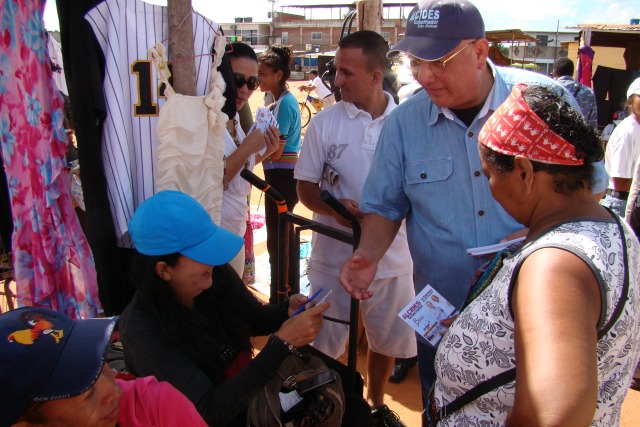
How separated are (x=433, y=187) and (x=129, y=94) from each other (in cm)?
145

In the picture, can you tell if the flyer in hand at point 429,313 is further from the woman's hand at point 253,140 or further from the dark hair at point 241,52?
the dark hair at point 241,52

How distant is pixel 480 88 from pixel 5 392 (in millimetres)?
1954

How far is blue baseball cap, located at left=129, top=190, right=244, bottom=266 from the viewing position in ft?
6.41

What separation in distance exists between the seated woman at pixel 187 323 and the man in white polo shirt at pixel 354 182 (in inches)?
38.0

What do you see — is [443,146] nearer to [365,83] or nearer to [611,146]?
[365,83]

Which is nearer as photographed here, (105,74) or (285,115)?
(105,74)

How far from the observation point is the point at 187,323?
2018 mm

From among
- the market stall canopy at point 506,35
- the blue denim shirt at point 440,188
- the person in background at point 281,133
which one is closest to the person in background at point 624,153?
the blue denim shirt at point 440,188

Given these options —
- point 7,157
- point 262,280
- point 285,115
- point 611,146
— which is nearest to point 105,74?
point 7,157

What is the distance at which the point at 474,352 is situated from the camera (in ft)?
4.49

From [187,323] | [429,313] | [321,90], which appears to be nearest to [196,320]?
[187,323]

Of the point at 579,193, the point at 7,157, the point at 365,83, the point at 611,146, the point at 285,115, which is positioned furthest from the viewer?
the point at 285,115

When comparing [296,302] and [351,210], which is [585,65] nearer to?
[351,210]

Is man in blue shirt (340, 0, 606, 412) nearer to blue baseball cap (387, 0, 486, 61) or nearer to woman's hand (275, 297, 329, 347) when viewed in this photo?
blue baseball cap (387, 0, 486, 61)
